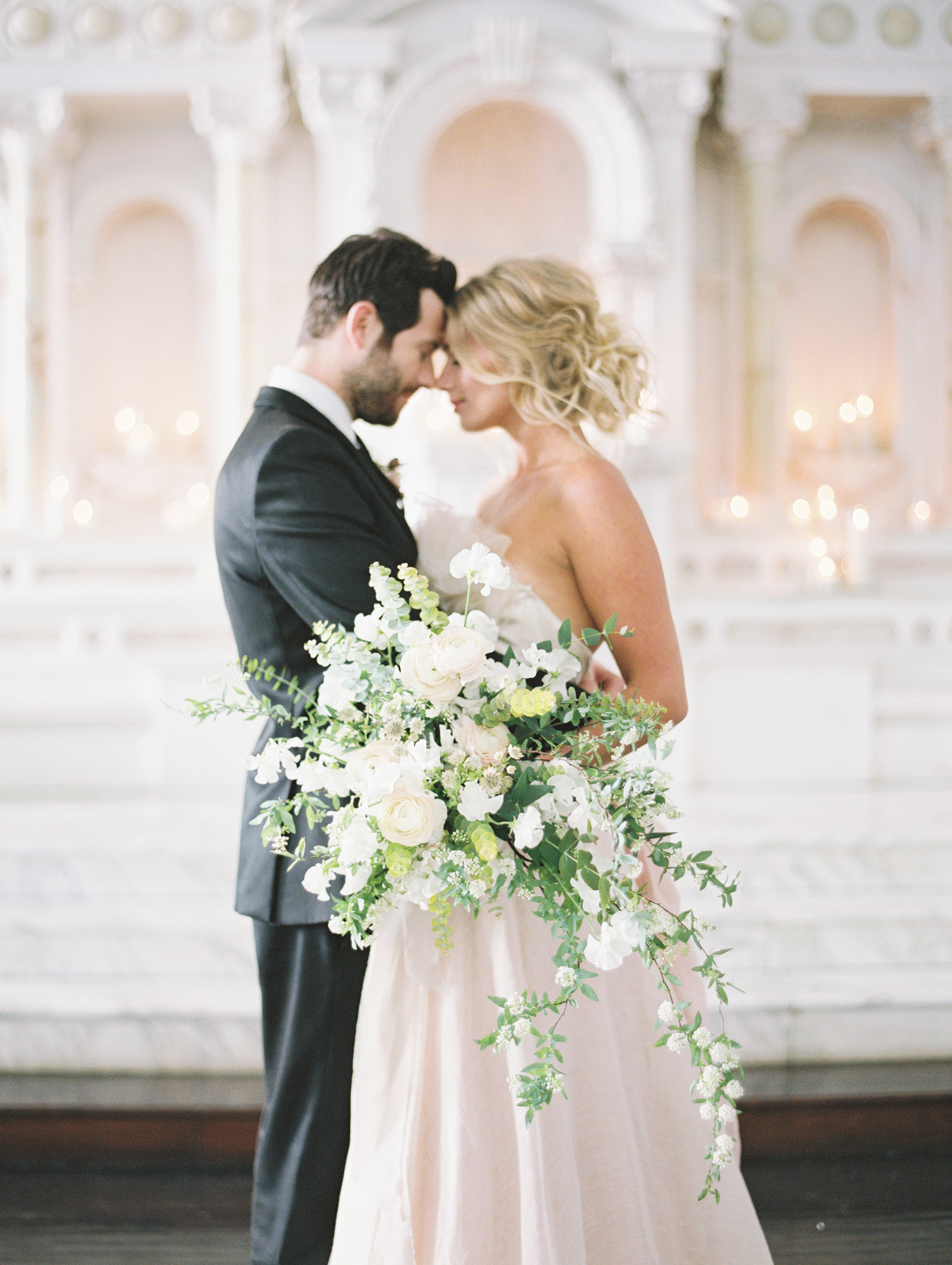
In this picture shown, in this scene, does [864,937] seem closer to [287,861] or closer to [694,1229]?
[694,1229]

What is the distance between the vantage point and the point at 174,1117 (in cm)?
283

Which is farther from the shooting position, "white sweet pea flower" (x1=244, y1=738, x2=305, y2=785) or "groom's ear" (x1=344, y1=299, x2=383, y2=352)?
"groom's ear" (x1=344, y1=299, x2=383, y2=352)

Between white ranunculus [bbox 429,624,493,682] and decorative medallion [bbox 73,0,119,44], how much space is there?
31.1 feet

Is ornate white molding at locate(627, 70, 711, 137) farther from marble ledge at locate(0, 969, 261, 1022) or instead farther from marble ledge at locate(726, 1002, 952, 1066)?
marble ledge at locate(0, 969, 261, 1022)

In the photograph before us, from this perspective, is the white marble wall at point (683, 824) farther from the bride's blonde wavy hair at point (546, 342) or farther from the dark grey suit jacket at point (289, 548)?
the bride's blonde wavy hair at point (546, 342)

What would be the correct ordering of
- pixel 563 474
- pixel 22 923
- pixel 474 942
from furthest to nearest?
pixel 22 923 → pixel 563 474 → pixel 474 942

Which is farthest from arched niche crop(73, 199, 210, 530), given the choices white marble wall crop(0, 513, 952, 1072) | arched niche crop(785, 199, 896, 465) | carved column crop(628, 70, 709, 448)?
arched niche crop(785, 199, 896, 465)

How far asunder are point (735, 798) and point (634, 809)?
10.8 feet

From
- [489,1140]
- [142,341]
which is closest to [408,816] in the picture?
[489,1140]

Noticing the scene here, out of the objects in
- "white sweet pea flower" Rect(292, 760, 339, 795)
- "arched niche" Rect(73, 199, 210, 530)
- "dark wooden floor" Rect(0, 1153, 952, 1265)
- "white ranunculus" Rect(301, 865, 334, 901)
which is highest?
"arched niche" Rect(73, 199, 210, 530)

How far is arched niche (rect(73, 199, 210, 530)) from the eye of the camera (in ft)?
33.1

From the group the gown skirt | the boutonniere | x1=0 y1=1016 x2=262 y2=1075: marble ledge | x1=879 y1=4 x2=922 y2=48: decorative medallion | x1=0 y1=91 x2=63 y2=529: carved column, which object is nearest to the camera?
the gown skirt

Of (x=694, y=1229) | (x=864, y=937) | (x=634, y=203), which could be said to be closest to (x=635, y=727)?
(x=694, y=1229)

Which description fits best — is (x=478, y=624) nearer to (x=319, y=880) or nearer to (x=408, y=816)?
(x=408, y=816)
